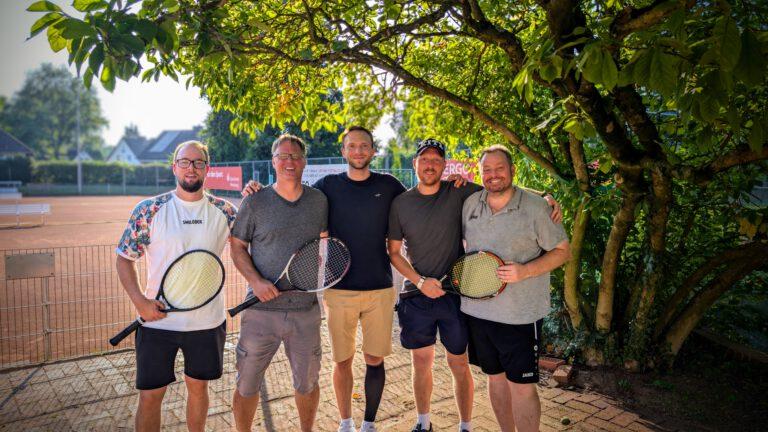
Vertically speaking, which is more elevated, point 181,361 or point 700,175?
point 700,175

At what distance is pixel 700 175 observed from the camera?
13.6 ft

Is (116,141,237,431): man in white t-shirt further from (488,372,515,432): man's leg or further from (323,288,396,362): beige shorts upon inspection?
(488,372,515,432): man's leg

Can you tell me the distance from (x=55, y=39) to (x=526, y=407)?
356 cm

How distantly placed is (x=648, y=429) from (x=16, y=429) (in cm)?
531

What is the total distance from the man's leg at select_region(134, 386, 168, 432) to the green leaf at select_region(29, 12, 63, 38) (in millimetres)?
2343

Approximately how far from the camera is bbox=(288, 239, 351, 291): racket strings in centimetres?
385

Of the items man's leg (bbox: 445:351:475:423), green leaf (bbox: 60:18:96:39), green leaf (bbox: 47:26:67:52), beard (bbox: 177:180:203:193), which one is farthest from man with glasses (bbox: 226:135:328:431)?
green leaf (bbox: 60:18:96:39)

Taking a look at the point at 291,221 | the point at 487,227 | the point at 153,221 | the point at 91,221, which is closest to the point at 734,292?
the point at 487,227

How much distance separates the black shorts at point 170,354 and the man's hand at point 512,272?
6.80ft

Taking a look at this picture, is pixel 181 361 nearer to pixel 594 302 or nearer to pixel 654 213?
pixel 594 302

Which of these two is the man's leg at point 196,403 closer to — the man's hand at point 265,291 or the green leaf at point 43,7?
the man's hand at point 265,291

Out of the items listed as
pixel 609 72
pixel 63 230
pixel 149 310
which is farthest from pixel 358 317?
pixel 63 230

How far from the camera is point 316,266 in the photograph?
3.88m

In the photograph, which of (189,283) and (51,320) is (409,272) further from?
(51,320)
